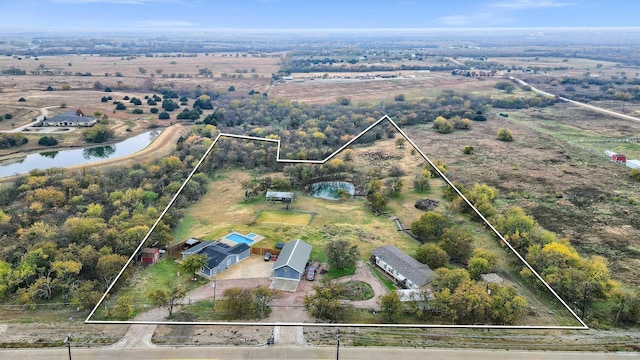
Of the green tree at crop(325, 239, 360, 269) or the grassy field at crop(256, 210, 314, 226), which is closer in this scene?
the green tree at crop(325, 239, 360, 269)

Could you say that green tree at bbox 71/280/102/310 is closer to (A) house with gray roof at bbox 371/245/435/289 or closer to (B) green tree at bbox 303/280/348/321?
(B) green tree at bbox 303/280/348/321

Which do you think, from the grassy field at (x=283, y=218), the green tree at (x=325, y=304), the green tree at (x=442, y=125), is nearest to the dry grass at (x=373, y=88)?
the green tree at (x=442, y=125)

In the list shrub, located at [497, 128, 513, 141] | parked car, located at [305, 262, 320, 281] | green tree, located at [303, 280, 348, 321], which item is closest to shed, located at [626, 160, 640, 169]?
shrub, located at [497, 128, 513, 141]

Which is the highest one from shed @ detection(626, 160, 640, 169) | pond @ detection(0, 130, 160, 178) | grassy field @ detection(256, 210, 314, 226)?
grassy field @ detection(256, 210, 314, 226)

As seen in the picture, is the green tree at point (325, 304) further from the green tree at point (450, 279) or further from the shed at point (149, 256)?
the shed at point (149, 256)

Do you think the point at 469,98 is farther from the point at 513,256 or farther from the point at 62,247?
the point at 62,247

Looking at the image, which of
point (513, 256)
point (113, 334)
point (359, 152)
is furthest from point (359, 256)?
point (359, 152)
